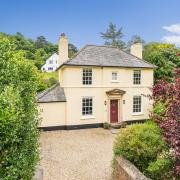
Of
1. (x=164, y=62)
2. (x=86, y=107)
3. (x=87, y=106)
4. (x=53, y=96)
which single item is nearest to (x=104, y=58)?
(x=87, y=106)

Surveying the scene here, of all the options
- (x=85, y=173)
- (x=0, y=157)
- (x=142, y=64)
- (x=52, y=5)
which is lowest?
(x=85, y=173)

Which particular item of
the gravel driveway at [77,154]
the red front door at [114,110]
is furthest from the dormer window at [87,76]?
the gravel driveway at [77,154]

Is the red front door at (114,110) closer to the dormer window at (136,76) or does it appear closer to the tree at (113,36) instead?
the dormer window at (136,76)

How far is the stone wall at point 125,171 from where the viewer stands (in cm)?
845

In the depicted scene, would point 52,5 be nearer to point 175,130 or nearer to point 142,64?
point 142,64

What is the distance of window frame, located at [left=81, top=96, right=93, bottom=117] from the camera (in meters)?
21.7

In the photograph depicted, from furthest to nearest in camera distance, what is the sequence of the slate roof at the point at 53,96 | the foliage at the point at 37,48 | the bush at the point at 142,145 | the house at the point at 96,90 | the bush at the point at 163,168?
the foliage at the point at 37,48
the house at the point at 96,90
the slate roof at the point at 53,96
the bush at the point at 142,145
the bush at the point at 163,168

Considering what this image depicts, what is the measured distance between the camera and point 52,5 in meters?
22.8

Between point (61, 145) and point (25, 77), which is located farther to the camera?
point (61, 145)

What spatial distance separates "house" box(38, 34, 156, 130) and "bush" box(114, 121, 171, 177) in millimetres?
11662

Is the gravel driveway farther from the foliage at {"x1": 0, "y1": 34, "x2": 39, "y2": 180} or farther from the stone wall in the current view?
the foliage at {"x1": 0, "y1": 34, "x2": 39, "y2": 180}

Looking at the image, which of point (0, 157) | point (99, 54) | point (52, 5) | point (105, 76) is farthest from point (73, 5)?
point (0, 157)

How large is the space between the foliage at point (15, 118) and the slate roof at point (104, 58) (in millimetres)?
13028

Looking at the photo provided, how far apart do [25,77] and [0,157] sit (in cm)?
360
